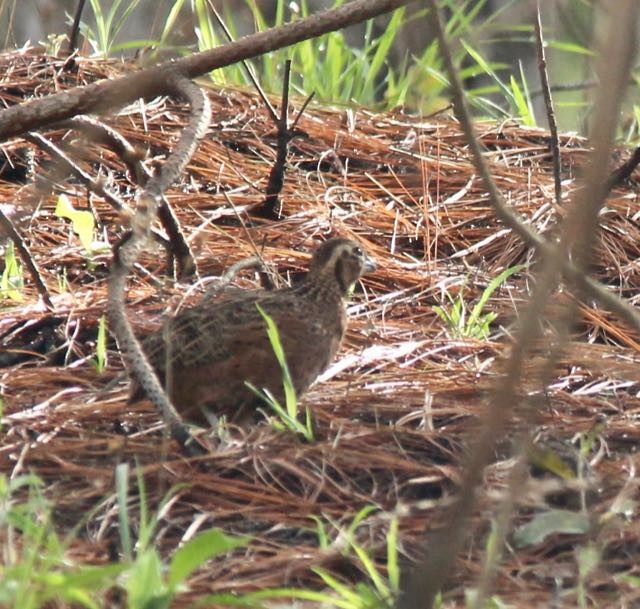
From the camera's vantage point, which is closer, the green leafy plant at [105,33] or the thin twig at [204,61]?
the thin twig at [204,61]

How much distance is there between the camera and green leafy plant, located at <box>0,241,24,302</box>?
533 cm

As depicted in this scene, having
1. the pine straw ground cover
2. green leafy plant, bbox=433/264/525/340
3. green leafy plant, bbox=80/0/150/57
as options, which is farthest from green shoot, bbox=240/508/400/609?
green leafy plant, bbox=80/0/150/57

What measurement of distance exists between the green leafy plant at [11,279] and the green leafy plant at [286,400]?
122 centimetres

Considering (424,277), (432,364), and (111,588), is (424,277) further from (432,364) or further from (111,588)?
(111,588)

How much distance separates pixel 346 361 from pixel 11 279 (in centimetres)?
135

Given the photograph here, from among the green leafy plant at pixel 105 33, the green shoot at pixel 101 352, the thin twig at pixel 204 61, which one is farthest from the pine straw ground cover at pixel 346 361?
the thin twig at pixel 204 61

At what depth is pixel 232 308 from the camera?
4559 mm

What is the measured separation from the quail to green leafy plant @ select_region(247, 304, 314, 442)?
4cm

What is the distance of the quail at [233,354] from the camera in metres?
4.41

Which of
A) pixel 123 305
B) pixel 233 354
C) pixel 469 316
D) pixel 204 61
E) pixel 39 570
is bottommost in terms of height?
pixel 469 316

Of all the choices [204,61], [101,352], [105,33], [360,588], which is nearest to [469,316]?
[101,352]

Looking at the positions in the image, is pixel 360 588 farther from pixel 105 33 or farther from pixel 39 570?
pixel 105 33

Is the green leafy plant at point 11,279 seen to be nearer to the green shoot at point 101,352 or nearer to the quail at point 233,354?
the green shoot at point 101,352

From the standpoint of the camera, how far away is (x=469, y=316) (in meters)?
5.43
